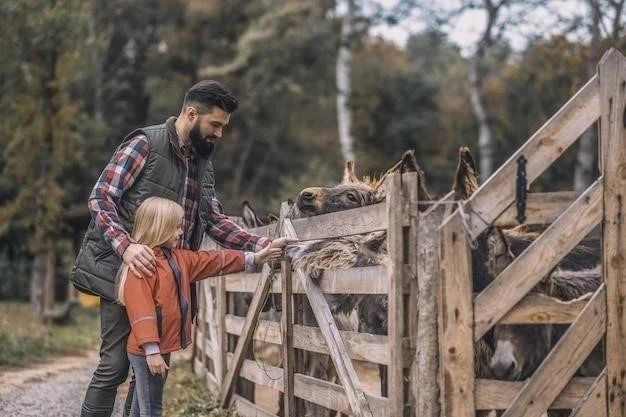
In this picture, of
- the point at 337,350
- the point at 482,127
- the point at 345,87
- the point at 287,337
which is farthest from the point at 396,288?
the point at 345,87

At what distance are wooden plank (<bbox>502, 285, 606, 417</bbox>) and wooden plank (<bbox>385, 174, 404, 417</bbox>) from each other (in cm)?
56

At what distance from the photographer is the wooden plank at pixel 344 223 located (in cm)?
508

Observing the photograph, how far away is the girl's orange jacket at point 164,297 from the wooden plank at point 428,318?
1.40m

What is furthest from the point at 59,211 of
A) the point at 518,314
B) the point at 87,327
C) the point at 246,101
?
the point at 518,314

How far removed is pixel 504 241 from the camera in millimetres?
5785

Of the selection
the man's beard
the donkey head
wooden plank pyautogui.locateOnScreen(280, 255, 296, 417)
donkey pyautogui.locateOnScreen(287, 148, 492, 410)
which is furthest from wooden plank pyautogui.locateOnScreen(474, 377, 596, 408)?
the donkey head

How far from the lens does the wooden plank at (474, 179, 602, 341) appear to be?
14.3ft

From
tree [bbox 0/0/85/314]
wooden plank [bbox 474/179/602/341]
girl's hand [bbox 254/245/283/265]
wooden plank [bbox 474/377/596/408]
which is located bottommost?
wooden plank [bbox 474/377/596/408]

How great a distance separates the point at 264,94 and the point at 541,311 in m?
29.1

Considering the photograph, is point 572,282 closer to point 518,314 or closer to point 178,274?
point 518,314

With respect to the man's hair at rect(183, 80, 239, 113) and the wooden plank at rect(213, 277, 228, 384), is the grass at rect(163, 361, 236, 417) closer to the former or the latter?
the wooden plank at rect(213, 277, 228, 384)

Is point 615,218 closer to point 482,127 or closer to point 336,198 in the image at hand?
point 336,198

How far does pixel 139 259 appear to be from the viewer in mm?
5059

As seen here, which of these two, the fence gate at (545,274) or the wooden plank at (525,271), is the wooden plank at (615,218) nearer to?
the fence gate at (545,274)
